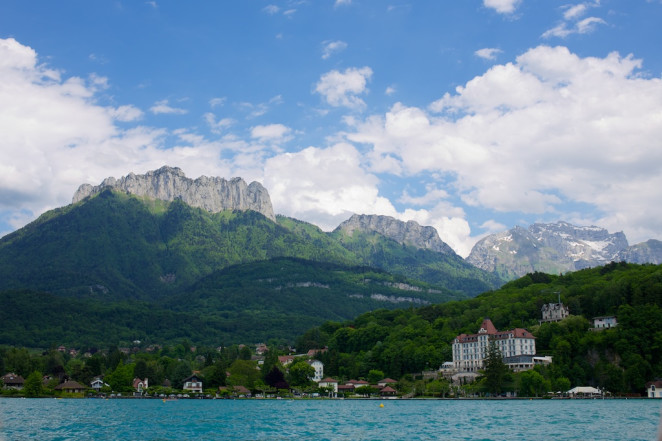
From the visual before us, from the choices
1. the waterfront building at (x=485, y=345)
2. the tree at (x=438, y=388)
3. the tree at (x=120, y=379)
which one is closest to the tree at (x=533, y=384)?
the waterfront building at (x=485, y=345)

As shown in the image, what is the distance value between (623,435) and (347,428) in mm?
22750

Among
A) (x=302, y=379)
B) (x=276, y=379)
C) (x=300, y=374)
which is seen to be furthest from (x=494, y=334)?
(x=276, y=379)

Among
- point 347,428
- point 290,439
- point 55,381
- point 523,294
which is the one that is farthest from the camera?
point 523,294

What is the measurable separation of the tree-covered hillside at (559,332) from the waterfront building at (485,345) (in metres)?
3.15

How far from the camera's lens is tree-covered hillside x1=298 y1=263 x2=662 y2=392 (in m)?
124

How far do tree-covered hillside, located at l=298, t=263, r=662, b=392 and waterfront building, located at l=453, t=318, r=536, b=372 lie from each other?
3.15 m

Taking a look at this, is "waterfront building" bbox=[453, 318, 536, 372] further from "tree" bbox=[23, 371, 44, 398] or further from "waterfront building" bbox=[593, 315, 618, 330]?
"tree" bbox=[23, 371, 44, 398]

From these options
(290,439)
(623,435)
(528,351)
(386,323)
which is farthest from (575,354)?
(290,439)

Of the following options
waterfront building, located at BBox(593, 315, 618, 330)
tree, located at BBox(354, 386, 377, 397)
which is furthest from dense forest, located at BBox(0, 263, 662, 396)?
tree, located at BBox(354, 386, 377, 397)

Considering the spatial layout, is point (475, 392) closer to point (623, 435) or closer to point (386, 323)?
point (386, 323)

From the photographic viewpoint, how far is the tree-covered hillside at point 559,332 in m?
124

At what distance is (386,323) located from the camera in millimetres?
189125

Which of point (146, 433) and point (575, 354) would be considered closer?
point (146, 433)

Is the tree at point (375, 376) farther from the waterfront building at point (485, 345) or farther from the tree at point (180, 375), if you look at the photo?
the tree at point (180, 375)
